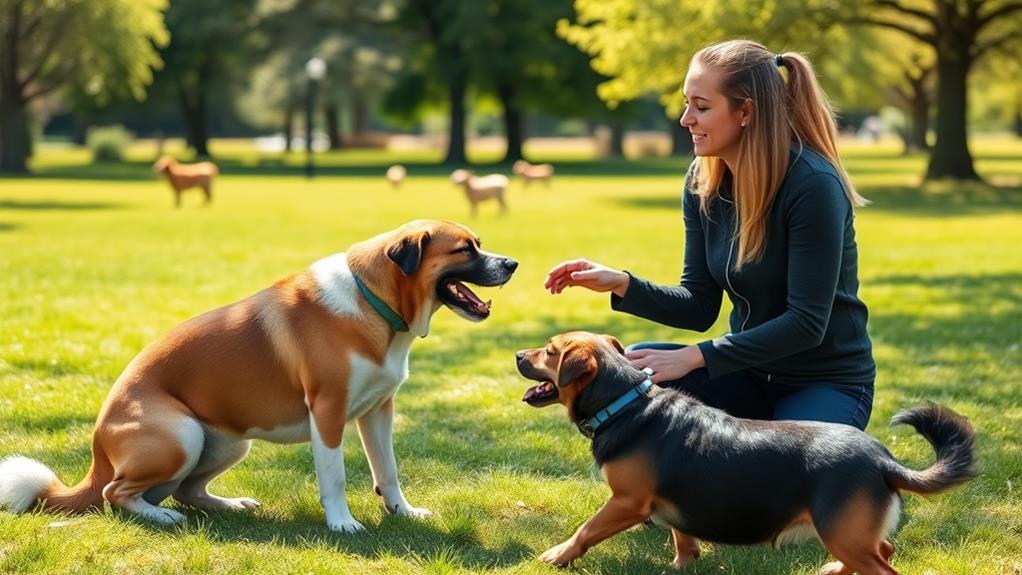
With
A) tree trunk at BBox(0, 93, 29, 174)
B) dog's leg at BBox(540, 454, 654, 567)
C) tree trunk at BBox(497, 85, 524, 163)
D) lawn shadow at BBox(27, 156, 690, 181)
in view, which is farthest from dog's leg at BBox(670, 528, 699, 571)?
tree trunk at BBox(497, 85, 524, 163)

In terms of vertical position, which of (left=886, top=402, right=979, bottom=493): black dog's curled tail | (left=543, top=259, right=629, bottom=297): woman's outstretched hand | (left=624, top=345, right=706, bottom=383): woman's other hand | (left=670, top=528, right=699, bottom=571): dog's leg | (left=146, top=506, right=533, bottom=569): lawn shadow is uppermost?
(left=543, top=259, right=629, bottom=297): woman's outstretched hand

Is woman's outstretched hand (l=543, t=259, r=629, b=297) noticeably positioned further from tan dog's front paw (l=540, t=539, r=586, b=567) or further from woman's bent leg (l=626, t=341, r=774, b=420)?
tan dog's front paw (l=540, t=539, r=586, b=567)

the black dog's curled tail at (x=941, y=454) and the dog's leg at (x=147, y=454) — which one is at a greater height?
the black dog's curled tail at (x=941, y=454)

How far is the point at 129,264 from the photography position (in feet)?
54.1

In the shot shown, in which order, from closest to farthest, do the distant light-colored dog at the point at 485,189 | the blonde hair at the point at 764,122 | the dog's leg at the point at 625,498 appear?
the dog's leg at the point at 625,498 → the blonde hair at the point at 764,122 → the distant light-colored dog at the point at 485,189

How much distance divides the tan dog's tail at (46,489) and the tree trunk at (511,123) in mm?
49734

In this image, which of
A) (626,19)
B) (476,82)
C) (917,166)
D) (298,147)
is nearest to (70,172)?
(476,82)

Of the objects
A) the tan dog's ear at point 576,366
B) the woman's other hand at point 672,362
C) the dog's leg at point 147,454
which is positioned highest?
the tan dog's ear at point 576,366

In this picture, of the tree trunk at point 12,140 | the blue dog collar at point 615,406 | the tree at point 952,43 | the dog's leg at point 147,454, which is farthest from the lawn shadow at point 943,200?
the tree trunk at point 12,140

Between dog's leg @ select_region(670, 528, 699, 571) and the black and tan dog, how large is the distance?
0.02 m

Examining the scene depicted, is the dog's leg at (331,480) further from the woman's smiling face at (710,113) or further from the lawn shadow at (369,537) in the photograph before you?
the woman's smiling face at (710,113)

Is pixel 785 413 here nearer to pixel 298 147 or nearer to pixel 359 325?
pixel 359 325

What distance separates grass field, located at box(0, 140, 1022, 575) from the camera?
508 cm

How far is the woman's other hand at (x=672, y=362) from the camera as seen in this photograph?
5137mm
